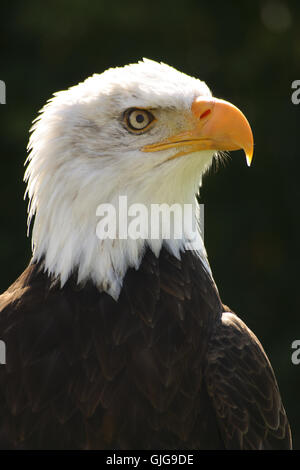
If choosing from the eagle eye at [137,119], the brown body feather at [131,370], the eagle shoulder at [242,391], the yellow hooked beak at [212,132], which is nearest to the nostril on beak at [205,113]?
the yellow hooked beak at [212,132]

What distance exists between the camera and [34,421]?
3211 mm

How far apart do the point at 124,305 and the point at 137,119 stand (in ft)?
2.64

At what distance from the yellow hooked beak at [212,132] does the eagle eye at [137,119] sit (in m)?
0.09

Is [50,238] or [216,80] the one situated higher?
[216,80]

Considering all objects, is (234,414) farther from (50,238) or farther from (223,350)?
(50,238)

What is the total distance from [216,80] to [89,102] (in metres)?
3.95

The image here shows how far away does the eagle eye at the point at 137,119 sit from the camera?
3.43 meters

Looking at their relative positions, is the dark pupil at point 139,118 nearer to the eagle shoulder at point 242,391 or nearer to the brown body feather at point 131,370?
the brown body feather at point 131,370

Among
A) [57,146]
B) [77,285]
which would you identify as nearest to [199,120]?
[57,146]

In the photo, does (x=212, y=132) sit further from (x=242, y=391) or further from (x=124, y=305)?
(x=242, y=391)

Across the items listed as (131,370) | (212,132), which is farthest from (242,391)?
(212,132)

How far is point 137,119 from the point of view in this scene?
3.44 m

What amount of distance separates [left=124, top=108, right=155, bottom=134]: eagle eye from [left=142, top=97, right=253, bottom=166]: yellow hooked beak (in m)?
0.09

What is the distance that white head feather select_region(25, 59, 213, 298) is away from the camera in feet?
11.1
